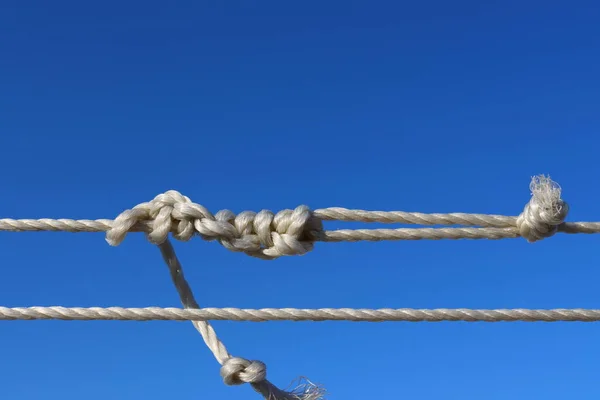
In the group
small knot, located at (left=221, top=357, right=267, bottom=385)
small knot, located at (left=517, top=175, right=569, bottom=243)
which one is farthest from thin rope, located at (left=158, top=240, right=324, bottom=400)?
small knot, located at (left=517, top=175, right=569, bottom=243)

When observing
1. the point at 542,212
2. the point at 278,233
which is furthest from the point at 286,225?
the point at 542,212

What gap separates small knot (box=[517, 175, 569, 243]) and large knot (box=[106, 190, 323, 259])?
565mm

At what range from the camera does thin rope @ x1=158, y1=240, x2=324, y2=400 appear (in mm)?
1796

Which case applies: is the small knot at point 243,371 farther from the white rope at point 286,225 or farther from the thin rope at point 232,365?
the white rope at point 286,225

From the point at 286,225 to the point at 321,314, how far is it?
0.86ft

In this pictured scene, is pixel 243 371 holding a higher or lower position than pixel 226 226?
lower

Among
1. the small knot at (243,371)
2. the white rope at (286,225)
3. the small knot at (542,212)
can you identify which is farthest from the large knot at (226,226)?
the small knot at (542,212)

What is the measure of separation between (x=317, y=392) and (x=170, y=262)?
56 centimetres

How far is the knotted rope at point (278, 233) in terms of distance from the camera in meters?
1.73

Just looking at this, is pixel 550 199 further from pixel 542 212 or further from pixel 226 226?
pixel 226 226

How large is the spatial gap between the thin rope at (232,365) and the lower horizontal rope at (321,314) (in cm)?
12

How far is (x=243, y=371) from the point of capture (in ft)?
5.91

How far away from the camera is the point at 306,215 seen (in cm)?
179

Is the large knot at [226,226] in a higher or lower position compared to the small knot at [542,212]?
higher
